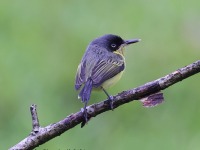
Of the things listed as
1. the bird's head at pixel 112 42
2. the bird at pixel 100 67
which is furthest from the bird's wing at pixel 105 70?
the bird's head at pixel 112 42

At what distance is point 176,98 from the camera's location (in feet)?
25.8

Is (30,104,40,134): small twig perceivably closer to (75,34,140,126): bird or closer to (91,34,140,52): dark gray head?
(75,34,140,126): bird

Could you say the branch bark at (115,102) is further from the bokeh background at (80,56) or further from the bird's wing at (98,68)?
the bokeh background at (80,56)

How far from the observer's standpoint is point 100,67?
18.1ft

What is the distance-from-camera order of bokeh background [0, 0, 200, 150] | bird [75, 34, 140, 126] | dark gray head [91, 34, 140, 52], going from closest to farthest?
bird [75, 34, 140, 126] → dark gray head [91, 34, 140, 52] → bokeh background [0, 0, 200, 150]

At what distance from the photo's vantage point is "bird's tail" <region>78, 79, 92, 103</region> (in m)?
4.89

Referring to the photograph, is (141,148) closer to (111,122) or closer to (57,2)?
(111,122)

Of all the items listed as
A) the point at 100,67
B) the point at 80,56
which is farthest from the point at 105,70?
the point at 80,56

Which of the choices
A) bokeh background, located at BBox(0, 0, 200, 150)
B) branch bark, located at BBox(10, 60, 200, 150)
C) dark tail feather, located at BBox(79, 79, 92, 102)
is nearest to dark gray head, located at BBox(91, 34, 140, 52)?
dark tail feather, located at BBox(79, 79, 92, 102)

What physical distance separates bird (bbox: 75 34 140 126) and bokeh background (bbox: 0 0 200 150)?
1.41 meters

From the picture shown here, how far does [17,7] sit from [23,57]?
1.30 m

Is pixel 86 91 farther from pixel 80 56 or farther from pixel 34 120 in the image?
pixel 80 56

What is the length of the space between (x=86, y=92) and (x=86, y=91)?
2 centimetres

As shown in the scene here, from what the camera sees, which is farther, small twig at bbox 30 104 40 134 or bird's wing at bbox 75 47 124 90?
bird's wing at bbox 75 47 124 90
